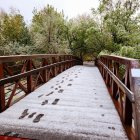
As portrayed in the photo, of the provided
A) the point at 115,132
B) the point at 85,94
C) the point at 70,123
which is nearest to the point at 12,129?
the point at 70,123

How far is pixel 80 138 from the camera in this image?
315 centimetres

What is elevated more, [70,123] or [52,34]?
[52,34]

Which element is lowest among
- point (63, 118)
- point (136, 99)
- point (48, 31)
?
point (63, 118)

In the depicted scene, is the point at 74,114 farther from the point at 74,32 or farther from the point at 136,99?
the point at 74,32

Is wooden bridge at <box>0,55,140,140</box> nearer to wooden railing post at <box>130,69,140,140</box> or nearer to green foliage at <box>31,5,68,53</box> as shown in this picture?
wooden railing post at <box>130,69,140,140</box>

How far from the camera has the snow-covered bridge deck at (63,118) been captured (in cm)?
326

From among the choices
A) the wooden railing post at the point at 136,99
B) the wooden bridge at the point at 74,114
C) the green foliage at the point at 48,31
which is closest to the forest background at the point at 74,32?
the green foliage at the point at 48,31

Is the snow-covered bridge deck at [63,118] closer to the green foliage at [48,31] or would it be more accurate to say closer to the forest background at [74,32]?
the forest background at [74,32]

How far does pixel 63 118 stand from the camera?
13.0 ft

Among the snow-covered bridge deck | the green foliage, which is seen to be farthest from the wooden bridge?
the green foliage

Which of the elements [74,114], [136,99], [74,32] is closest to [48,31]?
[74,32]

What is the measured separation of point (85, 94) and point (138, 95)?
3849 mm

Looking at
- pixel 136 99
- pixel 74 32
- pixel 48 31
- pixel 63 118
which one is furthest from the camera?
pixel 74 32

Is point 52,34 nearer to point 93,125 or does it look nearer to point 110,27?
point 110,27
